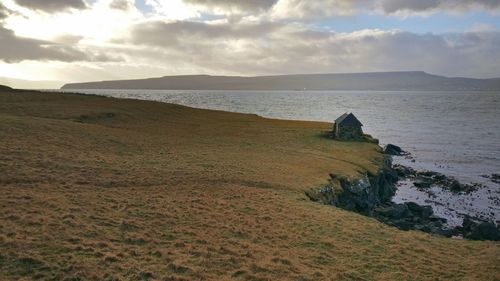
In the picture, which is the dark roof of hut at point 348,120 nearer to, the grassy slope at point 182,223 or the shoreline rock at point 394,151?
the shoreline rock at point 394,151

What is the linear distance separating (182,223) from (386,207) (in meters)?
26.9

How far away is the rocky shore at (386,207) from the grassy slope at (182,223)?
1.88 metres

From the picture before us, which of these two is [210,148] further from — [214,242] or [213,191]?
[214,242]

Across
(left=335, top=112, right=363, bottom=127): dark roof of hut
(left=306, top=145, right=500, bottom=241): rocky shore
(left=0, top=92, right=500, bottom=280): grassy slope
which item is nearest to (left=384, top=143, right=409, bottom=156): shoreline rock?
(left=335, top=112, right=363, bottom=127): dark roof of hut

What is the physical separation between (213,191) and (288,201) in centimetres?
579

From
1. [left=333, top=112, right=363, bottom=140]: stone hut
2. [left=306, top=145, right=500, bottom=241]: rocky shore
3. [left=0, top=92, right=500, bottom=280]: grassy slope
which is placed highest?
[left=333, top=112, right=363, bottom=140]: stone hut

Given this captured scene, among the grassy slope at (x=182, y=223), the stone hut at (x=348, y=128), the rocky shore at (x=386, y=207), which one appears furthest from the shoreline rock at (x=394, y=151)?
the grassy slope at (x=182, y=223)

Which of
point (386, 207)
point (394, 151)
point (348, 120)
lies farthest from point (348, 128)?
point (386, 207)

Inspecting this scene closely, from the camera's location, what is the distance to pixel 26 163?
30.5m

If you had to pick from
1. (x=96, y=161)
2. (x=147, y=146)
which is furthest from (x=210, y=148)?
(x=96, y=161)

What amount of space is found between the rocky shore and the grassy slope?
188 cm

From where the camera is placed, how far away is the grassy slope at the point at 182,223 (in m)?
17.8

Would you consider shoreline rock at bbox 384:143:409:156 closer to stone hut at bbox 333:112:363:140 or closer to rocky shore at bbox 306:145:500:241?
stone hut at bbox 333:112:363:140

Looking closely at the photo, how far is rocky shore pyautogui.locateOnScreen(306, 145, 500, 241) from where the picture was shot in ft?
109
